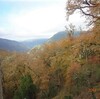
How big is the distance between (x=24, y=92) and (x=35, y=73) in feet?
55.9

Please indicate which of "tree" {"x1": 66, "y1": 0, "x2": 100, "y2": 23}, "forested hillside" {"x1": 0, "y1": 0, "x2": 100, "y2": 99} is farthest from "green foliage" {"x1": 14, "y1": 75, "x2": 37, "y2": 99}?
"tree" {"x1": 66, "y1": 0, "x2": 100, "y2": 23}

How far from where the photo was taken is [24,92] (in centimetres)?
4881

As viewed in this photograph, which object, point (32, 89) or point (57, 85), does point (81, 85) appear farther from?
point (57, 85)

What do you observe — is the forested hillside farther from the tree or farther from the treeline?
the tree

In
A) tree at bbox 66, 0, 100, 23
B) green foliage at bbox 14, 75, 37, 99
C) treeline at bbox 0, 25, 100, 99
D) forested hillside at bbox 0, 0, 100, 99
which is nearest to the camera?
tree at bbox 66, 0, 100, 23

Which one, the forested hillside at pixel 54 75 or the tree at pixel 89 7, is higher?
the tree at pixel 89 7

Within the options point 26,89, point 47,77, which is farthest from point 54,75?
point 26,89

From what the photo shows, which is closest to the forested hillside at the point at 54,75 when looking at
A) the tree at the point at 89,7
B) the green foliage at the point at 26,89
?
the green foliage at the point at 26,89

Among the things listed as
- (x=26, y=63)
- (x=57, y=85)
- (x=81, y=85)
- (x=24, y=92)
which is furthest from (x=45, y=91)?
(x=81, y=85)

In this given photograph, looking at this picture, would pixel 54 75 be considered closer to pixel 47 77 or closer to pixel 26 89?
pixel 47 77

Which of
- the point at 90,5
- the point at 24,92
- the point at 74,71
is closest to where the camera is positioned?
the point at 90,5

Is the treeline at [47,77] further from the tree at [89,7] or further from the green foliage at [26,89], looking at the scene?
the tree at [89,7]

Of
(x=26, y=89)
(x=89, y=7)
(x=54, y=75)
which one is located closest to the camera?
(x=89, y=7)

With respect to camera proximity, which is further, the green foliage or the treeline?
the green foliage
